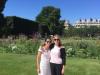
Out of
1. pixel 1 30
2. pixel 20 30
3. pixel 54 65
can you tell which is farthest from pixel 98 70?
pixel 20 30

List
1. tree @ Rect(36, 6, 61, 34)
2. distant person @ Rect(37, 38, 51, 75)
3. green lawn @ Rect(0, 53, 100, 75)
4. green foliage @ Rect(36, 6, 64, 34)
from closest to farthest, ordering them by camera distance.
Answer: distant person @ Rect(37, 38, 51, 75) < green lawn @ Rect(0, 53, 100, 75) < green foliage @ Rect(36, 6, 64, 34) < tree @ Rect(36, 6, 61, 34)

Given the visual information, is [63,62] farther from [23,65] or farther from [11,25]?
[11,25]

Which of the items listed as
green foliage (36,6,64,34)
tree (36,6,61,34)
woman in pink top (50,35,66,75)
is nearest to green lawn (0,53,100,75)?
woman in pink top (50,35,66,75)

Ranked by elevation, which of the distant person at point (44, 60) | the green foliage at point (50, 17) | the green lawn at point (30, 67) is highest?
the green foliage at point (50, 17)

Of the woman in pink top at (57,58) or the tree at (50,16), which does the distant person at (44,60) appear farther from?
the tree at (50,16)

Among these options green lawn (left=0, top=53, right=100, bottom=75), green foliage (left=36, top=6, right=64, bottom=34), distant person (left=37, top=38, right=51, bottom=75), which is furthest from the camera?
green foliage (left=36, top=6, right=64, bottom=34)

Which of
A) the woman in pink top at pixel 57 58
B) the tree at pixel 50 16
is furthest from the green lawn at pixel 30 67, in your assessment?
the tree at pixel 50 16

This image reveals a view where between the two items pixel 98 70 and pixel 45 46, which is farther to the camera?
pixel 98 70

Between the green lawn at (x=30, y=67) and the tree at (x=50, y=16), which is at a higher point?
the tree at (x=50, y=16)

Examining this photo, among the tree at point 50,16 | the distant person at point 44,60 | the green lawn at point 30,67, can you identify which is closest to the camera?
the distant person at point 44,60

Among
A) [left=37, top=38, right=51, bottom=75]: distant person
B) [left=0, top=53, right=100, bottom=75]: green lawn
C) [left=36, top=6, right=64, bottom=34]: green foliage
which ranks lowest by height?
[left=0, top=53, right=100, bottom=75]: green lawn

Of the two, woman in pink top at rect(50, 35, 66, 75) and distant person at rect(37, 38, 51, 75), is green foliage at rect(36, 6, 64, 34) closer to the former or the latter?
woman in pink top at rect(50, 35, 66, 75)

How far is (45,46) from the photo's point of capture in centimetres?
1078

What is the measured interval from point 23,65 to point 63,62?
5.86 m
